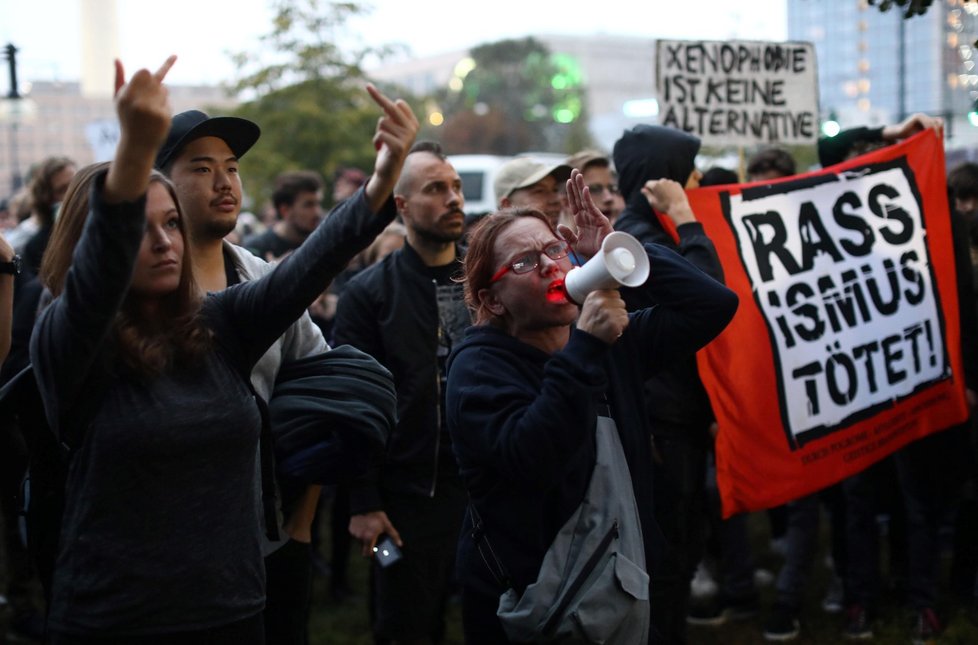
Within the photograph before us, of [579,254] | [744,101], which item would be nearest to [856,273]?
[744,101]

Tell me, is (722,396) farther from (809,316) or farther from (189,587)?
(189,587)

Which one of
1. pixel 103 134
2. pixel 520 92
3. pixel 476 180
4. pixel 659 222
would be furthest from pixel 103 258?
pixel 520 92

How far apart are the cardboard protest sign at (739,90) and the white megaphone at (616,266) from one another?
3909 millimetres

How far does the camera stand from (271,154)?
99.2 ft

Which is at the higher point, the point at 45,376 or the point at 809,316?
the point at 45,376

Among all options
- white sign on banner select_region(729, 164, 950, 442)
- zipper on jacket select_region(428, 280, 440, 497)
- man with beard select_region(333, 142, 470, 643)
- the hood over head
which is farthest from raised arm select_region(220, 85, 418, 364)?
white sign on banner select_region(729, 164, 950, 442)

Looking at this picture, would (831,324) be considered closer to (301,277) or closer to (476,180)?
(301,277)

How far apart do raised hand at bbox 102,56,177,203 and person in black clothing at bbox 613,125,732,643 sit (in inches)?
94.8

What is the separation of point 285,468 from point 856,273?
309cm

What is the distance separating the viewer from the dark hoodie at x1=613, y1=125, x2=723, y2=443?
4.66m

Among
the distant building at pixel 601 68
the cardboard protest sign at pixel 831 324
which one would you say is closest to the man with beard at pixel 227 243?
the cardboard protest sign at pixel 831 324

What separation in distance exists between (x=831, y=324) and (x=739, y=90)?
2.06 m

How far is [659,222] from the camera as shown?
473 centimetres

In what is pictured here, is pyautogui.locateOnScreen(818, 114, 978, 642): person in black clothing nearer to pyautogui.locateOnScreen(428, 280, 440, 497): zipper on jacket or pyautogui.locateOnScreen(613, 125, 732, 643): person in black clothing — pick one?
pyautogui.locateOnScreen(613, 125, 732, 643): person in black clothing
